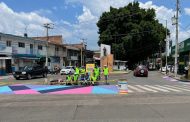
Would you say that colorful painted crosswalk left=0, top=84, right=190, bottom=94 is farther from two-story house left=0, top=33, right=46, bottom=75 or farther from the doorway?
the doorway

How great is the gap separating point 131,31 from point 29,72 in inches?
1709

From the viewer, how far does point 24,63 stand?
61250mm

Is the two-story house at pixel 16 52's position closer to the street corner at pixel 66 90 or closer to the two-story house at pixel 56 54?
A: the two-story house at pixel 56 54

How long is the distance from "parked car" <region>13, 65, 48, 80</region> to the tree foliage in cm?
3833

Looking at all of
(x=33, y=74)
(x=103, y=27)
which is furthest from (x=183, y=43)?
(x=103, y=27)

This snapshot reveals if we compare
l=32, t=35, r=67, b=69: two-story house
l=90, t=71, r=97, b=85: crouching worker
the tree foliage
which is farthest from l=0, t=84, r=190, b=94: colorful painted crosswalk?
the tree foliage

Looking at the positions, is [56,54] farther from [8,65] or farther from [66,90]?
[66,90]

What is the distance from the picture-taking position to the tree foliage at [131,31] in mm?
82500

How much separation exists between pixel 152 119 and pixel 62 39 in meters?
87.6

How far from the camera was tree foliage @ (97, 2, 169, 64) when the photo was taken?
82500 millimetres

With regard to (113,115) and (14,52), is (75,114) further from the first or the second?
(14,52)

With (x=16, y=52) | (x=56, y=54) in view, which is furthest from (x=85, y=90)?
(x=56, y=54)

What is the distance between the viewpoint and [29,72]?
42.8m

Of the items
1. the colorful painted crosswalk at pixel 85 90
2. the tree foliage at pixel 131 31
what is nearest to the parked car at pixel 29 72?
the colorful painted crosswalk at pixel 85 90
